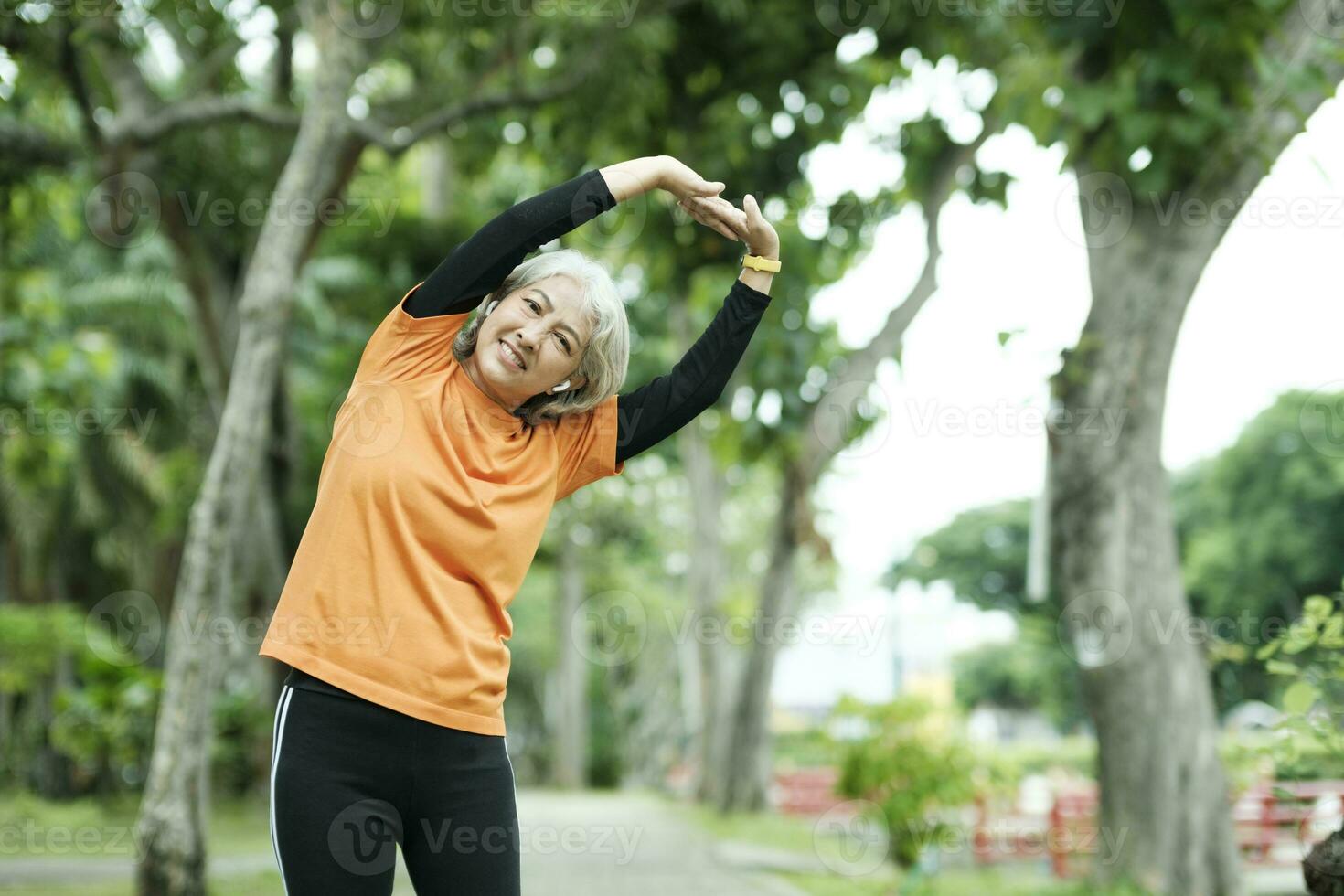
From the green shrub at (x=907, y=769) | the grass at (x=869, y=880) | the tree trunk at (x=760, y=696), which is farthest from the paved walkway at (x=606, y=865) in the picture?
the tree trunk at (x=760, y=696)

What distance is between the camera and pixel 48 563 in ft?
68.1

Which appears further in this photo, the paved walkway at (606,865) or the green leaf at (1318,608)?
the paved walkway at (606,865)

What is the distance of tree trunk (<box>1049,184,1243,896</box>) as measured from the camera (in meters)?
6.18

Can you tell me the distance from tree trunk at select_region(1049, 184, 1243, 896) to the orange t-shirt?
4.77 m

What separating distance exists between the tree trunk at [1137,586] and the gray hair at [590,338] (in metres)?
4.57

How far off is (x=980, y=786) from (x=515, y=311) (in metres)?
5.95

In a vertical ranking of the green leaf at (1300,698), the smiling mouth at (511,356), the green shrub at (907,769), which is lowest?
the green shrub at (907,769)

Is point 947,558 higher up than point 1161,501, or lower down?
higher up

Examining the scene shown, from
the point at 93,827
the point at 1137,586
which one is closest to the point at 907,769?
the point at 1137,586

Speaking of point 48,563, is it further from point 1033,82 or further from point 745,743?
point 1033,82

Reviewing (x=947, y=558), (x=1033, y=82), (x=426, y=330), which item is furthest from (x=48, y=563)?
(x=947, y=558)

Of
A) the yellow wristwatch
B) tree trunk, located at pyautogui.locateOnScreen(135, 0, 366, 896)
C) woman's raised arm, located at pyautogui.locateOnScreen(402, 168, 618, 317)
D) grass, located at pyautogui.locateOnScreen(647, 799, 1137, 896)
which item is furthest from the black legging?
grass, located at pyautogui.locateOnScreen(647, 799, 1137, 896)

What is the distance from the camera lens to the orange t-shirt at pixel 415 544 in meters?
2.02

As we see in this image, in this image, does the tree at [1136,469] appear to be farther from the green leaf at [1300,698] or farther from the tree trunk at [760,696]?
the tree trunk at [760,696]
